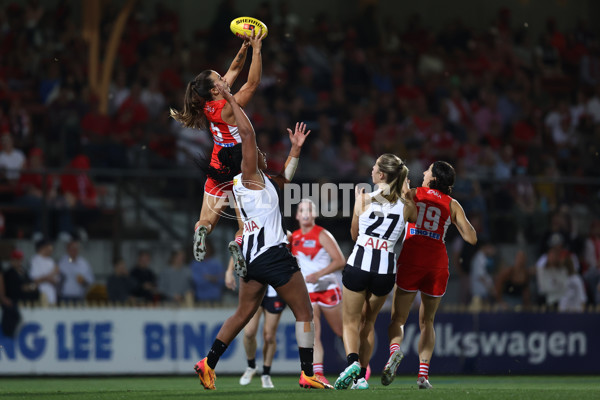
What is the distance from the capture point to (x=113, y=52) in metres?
18.4

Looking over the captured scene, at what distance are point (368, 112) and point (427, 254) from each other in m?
9.50

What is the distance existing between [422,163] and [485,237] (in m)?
2.22

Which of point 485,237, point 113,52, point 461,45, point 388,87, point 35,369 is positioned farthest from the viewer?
point 461,45

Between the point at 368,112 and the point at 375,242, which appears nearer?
the point at 375,242

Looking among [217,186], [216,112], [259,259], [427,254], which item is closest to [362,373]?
[427,254]

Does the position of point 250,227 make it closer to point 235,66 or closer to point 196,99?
point 196,99

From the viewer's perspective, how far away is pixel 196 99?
10.2 meters

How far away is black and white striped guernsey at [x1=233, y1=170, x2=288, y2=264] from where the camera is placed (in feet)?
31.1

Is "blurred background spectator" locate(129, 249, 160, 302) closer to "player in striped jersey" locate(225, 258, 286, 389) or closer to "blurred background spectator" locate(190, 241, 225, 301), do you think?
"blurred background spectator" locate(190, 241, 225, 301)

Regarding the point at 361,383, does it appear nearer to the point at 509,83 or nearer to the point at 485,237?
the point at 485,237

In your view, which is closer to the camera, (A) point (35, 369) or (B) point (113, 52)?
(A) point (35, 369)

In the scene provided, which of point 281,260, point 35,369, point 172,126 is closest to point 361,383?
point 281,260

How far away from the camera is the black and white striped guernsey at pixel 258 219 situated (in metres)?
9.49

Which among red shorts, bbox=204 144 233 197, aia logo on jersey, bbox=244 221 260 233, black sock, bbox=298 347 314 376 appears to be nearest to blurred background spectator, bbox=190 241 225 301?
red shorts, bbox=204 144 233 197
